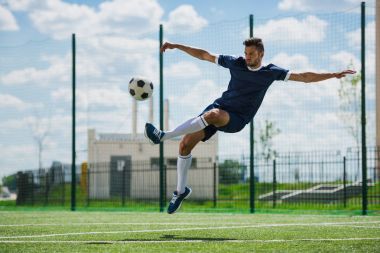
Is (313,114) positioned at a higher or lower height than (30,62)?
lower

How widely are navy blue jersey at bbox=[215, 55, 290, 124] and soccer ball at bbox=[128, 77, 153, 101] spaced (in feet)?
3.50

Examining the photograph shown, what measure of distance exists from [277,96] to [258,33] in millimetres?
1417

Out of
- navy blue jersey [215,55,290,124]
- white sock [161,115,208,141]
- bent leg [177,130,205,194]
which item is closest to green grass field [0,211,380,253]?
bent leg [177,130,205,194]

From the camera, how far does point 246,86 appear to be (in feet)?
23.0

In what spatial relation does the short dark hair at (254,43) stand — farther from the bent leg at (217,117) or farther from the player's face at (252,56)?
the bent leg at (217,117)

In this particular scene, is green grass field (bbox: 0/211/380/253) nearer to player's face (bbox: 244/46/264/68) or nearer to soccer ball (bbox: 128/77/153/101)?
soccer ball (bbox: 128/77/153/101)

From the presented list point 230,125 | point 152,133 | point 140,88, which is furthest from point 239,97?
point 140,88

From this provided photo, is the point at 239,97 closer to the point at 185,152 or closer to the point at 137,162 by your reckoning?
the point at 185,152

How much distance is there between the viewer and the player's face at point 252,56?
6848 mm

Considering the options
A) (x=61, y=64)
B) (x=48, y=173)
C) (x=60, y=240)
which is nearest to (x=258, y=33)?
(x=61, y=64)

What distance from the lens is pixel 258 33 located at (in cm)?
1338

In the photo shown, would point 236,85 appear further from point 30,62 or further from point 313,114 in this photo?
point 30,62

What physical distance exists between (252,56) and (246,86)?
351 mm

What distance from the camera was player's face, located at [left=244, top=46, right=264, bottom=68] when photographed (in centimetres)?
685
